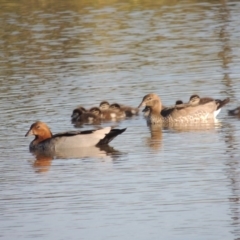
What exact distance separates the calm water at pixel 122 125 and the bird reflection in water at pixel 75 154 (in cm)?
3

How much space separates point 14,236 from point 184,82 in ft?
30.7

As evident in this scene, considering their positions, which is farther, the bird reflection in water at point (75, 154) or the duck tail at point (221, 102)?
the duck tail at point (221, 102)

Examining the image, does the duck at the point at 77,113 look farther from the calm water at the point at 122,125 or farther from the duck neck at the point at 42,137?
the duck neck at the point at 42,137

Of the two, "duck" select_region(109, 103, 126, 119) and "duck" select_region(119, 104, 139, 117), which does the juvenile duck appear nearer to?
"duck" select_region(109, 103, 126, 119)

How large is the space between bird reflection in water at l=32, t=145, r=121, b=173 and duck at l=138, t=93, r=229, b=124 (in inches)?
79.8

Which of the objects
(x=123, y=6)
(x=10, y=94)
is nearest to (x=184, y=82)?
(x=10, y=94)

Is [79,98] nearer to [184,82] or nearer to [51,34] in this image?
[184,82]

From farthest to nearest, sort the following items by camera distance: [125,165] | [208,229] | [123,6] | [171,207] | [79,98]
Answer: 1. [123,6]
2. [79,98]
3. [125,165]
4. [171,207]
5. [208,229]

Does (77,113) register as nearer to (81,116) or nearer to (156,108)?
(81,116)

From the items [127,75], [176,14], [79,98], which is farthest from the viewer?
[176,14]

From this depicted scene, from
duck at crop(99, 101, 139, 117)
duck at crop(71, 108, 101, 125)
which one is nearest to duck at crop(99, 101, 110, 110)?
duck at crop(99, 101, 139, 117)

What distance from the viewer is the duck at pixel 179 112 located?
16172 millimetres

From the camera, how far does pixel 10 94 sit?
1872cm

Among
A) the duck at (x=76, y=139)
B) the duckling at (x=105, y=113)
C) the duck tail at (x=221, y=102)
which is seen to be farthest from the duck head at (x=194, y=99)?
the duck at (x=76, y=139)
